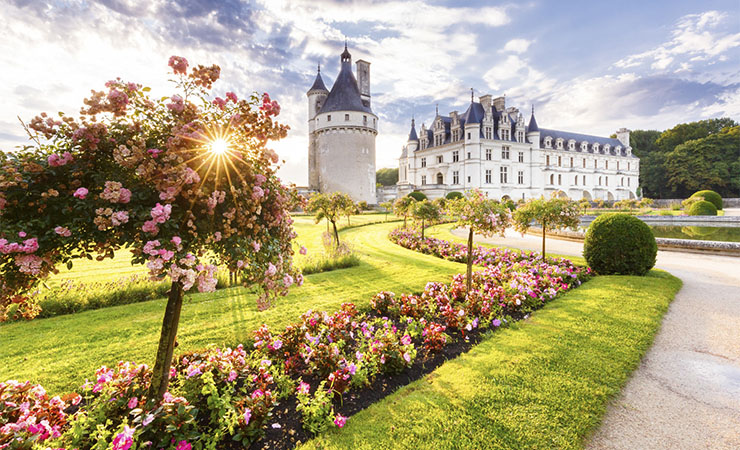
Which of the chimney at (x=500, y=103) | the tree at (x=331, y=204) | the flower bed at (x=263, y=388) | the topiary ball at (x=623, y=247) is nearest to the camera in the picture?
the flower bed at (x=263, y=388)

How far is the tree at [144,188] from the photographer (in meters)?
2.14

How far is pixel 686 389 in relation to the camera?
378 centimetres

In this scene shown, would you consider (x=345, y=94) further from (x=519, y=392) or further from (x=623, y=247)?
(x=519, y=392)

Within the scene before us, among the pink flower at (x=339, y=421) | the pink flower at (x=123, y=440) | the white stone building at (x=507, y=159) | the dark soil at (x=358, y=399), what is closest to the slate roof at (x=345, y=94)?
the white stone building at (x=507, y=159)

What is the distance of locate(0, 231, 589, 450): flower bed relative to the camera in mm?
2785

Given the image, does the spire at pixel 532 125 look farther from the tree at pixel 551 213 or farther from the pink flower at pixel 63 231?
the pink flower at pixel 63 231

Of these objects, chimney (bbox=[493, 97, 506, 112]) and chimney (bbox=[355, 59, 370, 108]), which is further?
chimney (bbox=[493, 97, 506, 112])

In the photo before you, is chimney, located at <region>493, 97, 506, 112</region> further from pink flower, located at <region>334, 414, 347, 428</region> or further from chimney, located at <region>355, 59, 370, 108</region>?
pink flower, located at <region>334, 414, 347, 428</region>

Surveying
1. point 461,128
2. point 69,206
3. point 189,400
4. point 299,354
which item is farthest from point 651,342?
point 461,128

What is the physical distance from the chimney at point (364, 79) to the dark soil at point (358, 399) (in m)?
44.7

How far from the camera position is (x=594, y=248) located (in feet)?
29.7

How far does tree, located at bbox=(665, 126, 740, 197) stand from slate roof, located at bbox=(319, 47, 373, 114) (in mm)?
56555

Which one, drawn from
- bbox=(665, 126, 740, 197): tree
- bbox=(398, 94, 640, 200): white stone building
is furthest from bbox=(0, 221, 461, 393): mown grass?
bbox=(665, 126, 740, 197): tree

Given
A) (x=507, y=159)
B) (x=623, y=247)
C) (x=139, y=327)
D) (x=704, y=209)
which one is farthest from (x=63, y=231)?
(x=507, y=159)
